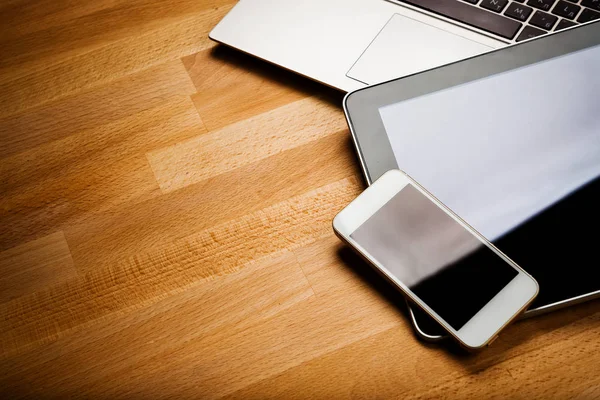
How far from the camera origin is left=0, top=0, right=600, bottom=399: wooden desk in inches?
18.4

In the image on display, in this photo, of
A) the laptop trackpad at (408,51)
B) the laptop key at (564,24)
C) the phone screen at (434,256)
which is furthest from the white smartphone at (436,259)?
the laptop key at (564,24)

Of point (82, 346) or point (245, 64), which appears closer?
point (82, 346)

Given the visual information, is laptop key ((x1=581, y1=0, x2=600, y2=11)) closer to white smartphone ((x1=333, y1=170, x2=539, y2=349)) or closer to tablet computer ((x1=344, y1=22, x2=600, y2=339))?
tablet computer ((x1=344, y1=22, x2=600, y2=339))

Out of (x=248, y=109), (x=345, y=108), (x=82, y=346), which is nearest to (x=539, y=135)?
(x=345, y=108)

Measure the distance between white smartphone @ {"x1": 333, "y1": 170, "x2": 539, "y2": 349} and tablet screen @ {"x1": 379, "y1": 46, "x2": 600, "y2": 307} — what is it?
0.02m

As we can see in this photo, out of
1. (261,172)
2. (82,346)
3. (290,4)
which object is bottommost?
(82,346)

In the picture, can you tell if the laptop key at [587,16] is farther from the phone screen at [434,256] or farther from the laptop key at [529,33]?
the phone screen at [434,256]

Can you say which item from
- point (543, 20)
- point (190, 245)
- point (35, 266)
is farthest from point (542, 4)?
point (35, 266)

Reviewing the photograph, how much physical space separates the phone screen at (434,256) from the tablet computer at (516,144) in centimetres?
2

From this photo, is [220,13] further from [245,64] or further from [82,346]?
[82,346]

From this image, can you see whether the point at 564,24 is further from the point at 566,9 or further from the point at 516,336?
the point at 516,336

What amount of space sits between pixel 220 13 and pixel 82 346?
41 centimetres

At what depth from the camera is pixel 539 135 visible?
50 cm

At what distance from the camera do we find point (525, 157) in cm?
49
